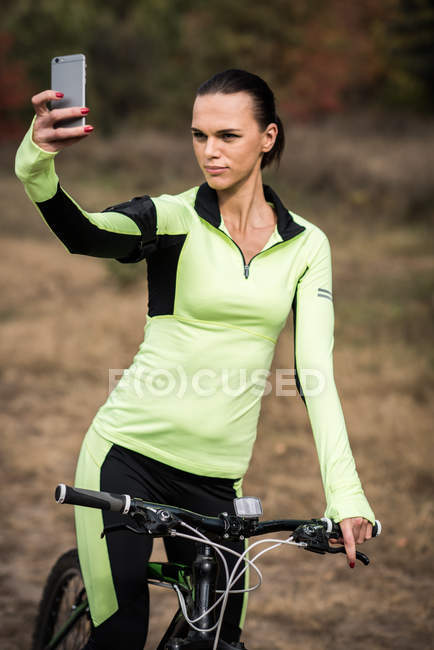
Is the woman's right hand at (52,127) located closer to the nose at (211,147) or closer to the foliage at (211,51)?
the nose at (211,147)

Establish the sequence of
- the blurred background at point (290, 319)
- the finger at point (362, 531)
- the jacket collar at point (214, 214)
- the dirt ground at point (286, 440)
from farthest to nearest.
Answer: the blurred background at point (290, 319) < the dirt ground at point (286, 440) < the jacket collar at point (214, 214) < the finger at point (362, 531)

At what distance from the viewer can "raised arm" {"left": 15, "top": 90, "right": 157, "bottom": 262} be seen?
1.93 m

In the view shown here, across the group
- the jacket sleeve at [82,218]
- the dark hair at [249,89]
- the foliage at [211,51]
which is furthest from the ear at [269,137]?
the foliage at [211,51]

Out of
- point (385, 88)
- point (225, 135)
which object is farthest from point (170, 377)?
point (385, 88)

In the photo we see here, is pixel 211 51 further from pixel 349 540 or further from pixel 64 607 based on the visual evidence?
pixel 349 540

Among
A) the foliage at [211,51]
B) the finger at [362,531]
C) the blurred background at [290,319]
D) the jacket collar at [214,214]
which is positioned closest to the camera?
the finger at [362,531]

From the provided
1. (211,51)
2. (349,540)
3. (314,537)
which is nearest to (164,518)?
(314,537)

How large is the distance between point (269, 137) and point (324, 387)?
2.78ft

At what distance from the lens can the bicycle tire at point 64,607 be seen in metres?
3.15

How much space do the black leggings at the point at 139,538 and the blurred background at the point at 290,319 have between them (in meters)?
2.16

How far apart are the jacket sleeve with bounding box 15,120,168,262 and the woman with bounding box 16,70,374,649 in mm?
14

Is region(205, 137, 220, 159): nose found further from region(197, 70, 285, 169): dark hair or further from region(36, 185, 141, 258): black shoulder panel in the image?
region(36, 185, 141, 258): black shoulder panel

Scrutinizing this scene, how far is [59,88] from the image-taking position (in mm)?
1985

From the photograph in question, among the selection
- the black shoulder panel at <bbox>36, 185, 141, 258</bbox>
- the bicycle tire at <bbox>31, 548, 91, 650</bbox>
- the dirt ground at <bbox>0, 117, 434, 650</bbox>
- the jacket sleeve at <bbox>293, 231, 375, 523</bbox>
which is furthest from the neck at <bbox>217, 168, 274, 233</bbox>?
the dirt ground at <bbox>0, 117, 434, 650</bbox>
